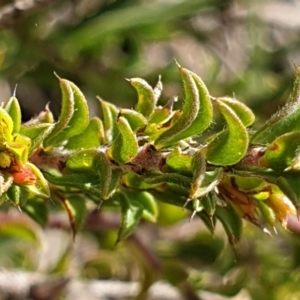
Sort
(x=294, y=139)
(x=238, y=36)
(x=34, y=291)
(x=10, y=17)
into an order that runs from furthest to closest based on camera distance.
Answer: (x=238, y=36) < (x=34, y=291) < (x=10, y=17) < (x=294, y=139)

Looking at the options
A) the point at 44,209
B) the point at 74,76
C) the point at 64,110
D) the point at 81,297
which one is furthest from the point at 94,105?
the point at 64,110

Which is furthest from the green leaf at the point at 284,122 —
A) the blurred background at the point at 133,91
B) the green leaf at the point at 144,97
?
the blurred background at the point at 133,91

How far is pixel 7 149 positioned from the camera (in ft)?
1.74

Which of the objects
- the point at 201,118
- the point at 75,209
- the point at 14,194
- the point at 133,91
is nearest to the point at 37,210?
the point at 75,209

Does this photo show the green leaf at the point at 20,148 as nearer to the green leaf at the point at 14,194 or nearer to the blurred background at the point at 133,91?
the green leaf at the point at 14,194

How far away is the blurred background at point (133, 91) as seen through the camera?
3.69ft

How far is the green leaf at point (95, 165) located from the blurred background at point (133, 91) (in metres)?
0.47

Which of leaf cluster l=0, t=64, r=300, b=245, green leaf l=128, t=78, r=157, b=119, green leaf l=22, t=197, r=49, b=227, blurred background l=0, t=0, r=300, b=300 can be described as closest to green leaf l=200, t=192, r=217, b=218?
leaf cluster l=0, t=64, r=300, b=245

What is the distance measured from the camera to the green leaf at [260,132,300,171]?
525mm

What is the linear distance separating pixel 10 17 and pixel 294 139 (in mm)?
634

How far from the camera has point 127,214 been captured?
648mm

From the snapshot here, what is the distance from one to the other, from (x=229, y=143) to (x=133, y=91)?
89cm

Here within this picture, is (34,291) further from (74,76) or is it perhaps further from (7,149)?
(7,149)

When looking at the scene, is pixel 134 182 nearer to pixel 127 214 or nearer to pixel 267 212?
pixel 127 214
